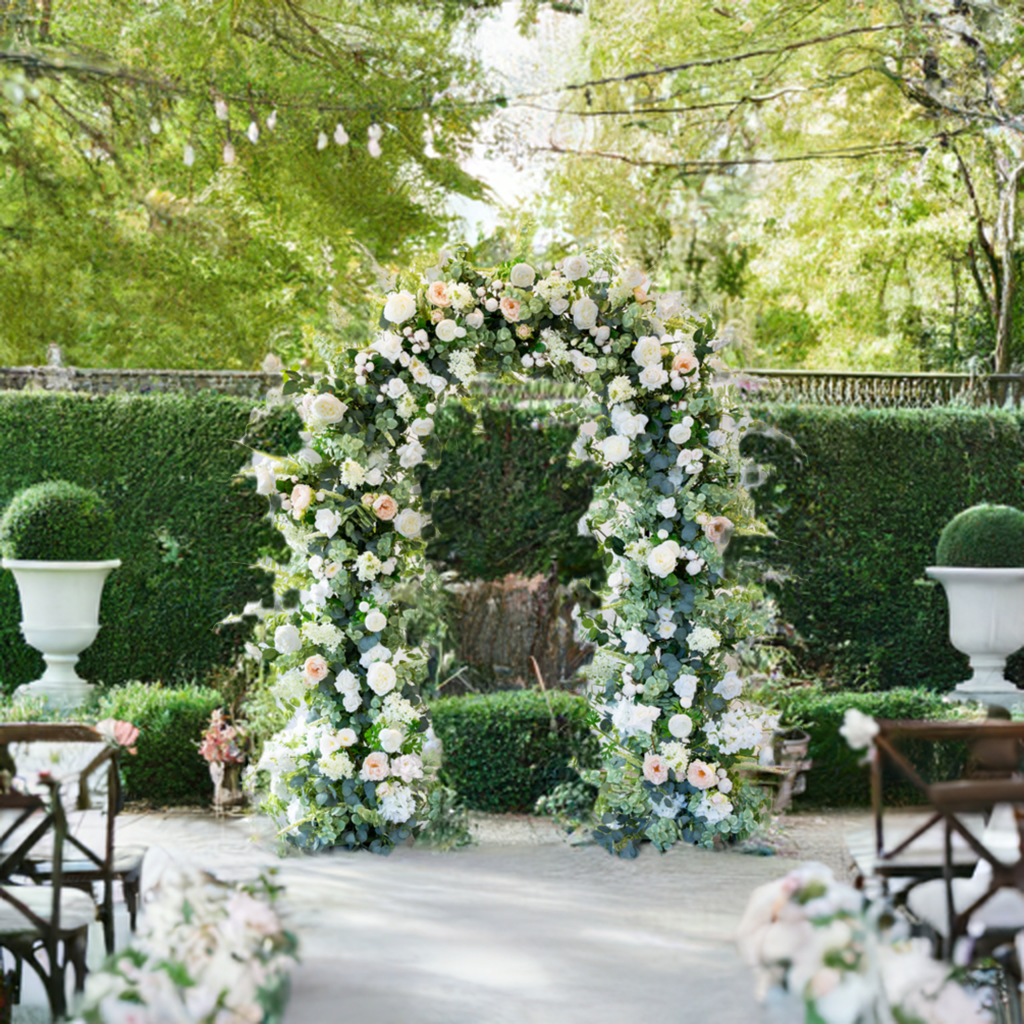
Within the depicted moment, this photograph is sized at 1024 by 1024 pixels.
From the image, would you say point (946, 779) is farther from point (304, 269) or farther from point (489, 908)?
point (304, 269)

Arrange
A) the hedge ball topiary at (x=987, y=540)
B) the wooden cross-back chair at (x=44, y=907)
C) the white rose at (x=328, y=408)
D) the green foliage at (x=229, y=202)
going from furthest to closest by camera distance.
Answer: the green foliage at (x=229, y=202), the hedge ball topiary at (x=987, y=540), the white rose at (x=328, y=408), the wooden cross-back chair at (x=44, y=907)

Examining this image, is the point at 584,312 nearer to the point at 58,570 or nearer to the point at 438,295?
the point at 438,295

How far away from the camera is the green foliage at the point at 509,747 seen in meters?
5.41

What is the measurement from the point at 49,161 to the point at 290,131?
2.84 m

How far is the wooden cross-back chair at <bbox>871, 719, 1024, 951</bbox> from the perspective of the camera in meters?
2.06

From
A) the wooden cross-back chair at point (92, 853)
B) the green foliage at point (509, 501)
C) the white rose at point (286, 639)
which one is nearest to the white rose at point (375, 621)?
the white rose at point (286, 639)

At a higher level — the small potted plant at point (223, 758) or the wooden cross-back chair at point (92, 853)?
the wooden cross-back chair at point (92, 853)

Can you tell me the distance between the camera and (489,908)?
3805 millimetres

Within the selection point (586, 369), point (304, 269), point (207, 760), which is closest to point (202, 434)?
point (207, 760)

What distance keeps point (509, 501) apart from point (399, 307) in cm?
287

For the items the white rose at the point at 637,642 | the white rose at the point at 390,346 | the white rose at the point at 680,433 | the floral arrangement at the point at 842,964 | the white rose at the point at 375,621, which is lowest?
the floral arrangement at the point at 842,964

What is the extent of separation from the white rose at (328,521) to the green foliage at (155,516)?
2.90 metres

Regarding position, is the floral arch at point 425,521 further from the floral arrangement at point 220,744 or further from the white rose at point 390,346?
the floral arrangement at point 220,744

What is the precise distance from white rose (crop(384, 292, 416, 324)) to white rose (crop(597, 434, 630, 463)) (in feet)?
2.90
